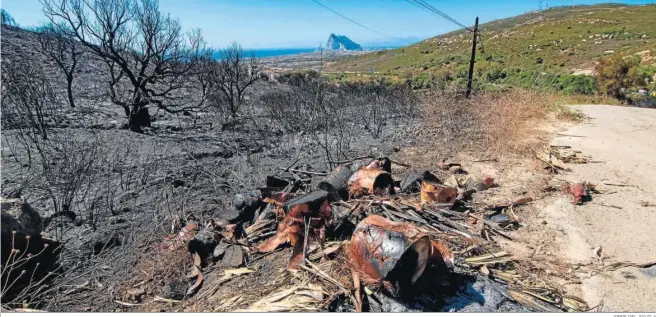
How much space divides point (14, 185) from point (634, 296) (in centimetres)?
886

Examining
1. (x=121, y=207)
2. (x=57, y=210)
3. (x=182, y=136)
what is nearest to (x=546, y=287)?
(x=121, y=207)

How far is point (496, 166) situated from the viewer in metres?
7.55

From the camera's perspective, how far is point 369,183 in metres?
5.05

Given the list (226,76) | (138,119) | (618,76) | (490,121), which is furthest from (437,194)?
(618,76)

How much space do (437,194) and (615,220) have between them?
2346 mm

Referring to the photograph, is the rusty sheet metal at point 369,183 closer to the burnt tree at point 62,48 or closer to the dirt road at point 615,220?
the dirt road at point 615,220

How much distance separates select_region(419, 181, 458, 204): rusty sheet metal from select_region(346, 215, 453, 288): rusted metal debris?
170 centimetres

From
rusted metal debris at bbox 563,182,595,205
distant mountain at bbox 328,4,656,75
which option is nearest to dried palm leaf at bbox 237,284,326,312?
rusted metal debris at bbox 563,182,595,205

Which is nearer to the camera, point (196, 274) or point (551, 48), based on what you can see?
point (196, 274)

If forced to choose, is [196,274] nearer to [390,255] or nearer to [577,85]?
[390,255]

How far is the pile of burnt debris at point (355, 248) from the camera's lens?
3049 mm

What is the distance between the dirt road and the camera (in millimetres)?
3484

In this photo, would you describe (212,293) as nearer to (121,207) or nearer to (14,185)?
(121,207)

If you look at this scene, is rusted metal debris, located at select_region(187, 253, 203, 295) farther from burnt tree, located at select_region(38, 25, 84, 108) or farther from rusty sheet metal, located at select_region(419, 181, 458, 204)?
burnt tree, located at select_region(38, 25, 84, 108)
